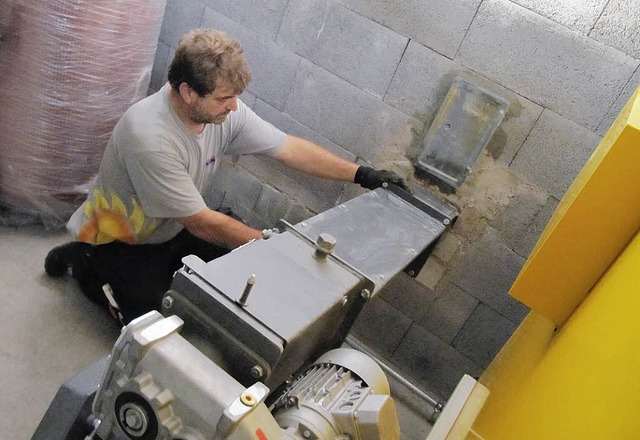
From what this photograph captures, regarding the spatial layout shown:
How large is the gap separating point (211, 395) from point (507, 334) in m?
1.39

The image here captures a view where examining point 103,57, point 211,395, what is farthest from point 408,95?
point 211,395

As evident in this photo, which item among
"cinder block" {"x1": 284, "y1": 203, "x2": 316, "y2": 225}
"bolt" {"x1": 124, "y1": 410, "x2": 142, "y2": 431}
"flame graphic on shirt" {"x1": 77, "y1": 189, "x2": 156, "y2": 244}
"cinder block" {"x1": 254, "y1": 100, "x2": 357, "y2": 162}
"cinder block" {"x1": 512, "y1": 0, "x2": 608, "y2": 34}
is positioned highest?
"cinder block" {"x1": 512, "y1": 0, "x2": 608, "y2": 34}

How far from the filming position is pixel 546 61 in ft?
5.12

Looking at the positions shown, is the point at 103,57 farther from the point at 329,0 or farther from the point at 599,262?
the point at 599,262

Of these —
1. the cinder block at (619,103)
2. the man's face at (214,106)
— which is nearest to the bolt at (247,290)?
the man's face at (214,106)

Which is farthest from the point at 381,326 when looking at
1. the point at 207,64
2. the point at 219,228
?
the point at 207,64

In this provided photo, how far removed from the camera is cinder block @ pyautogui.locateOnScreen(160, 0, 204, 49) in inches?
86.0

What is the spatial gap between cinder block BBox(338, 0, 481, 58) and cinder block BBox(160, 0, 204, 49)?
2.51ft

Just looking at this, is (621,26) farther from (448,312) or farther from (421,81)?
(448,312)

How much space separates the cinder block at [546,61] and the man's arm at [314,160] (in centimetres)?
56

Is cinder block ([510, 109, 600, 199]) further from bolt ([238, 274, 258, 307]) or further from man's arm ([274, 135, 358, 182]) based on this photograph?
bolt ([238, 274, 258, 307])

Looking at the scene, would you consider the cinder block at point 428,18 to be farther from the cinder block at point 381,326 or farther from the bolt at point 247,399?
the bolt at point 247,399

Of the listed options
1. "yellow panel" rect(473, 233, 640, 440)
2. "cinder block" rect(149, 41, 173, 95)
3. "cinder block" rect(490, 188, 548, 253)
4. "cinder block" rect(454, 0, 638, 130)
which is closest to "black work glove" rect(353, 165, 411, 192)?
"cinder block" rect(490, 188, 548, 253)

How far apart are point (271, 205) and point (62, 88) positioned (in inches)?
36.2
